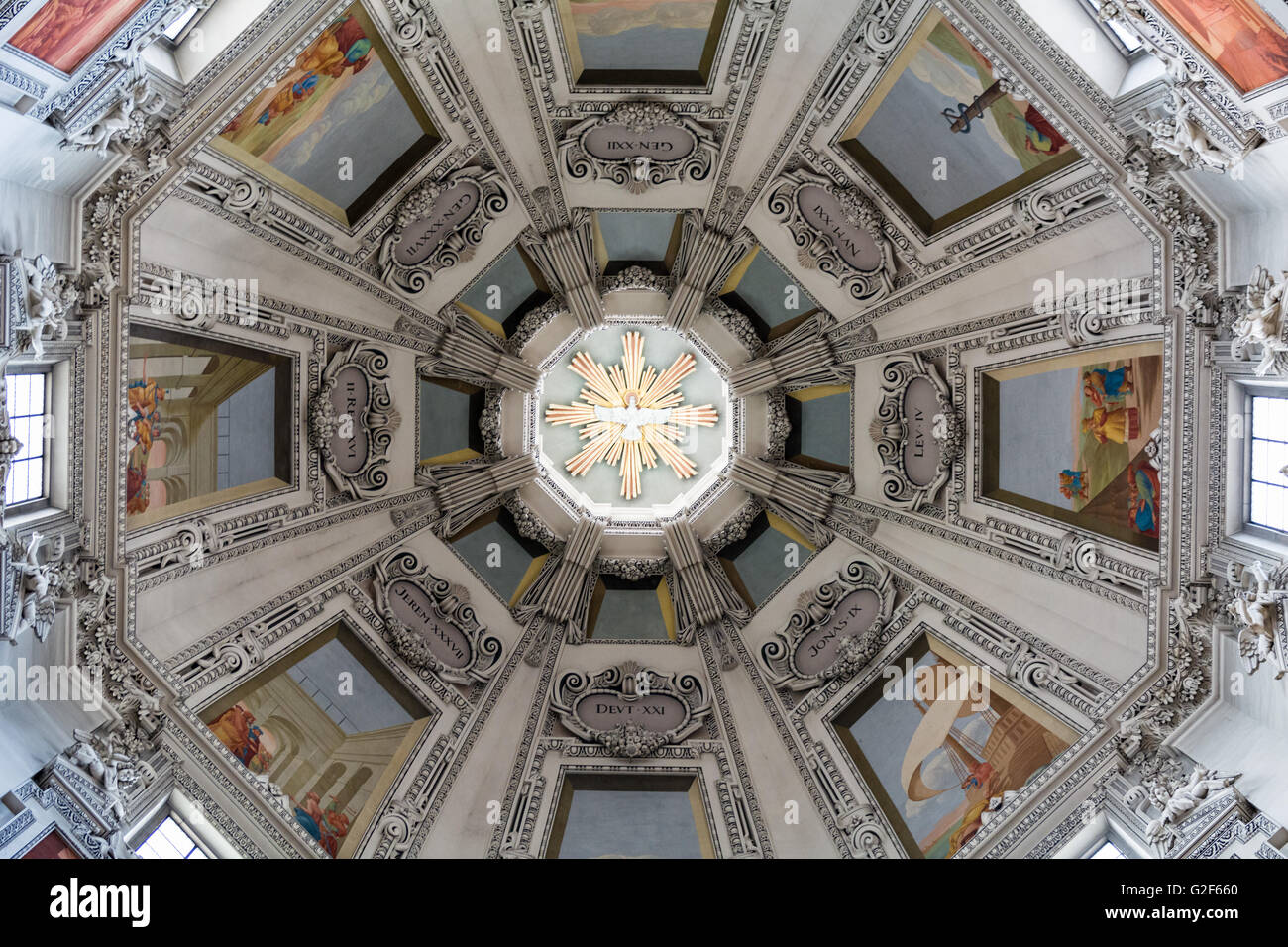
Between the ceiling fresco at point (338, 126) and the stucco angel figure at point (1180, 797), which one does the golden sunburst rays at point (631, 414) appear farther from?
the stucco angel figure at point (1180, 797)

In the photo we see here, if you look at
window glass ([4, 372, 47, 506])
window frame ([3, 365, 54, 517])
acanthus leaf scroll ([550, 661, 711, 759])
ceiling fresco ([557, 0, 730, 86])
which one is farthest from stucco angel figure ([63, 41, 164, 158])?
acanthus leaf scroll ([550, 661, 711, 759])

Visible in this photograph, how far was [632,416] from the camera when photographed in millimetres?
21656

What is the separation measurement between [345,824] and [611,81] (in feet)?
40.5

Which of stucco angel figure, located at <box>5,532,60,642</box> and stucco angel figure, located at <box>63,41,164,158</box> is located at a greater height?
stucco angel figure, located at <box>63,41,164,158</box>

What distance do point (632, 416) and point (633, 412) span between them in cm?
9

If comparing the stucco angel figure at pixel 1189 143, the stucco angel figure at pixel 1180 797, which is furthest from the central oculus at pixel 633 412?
the stucco angel figure at pixel 1180 797

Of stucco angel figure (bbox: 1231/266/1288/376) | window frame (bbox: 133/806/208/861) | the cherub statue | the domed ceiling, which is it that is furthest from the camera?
window frame (bbox: 133/806/208/861)

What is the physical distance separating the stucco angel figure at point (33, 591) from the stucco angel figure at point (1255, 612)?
44.0 feet

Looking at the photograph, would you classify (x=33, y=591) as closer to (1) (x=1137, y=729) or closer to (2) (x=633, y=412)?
(2) (x=633, y=412)

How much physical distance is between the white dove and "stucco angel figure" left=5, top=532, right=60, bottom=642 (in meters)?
11.8

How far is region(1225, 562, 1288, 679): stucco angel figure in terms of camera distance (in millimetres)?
11133

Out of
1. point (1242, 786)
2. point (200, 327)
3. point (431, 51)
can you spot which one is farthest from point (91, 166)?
point (1242, 786)

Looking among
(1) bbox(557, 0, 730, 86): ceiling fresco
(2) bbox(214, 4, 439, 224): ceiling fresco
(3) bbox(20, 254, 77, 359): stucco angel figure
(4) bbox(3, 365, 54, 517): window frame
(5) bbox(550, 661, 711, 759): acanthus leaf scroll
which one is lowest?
(5) bbox(550, 661, 711, 759): acanthus leaf scroll

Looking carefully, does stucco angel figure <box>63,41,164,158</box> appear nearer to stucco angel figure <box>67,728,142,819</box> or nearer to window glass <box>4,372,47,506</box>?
window glass <box>4,372,47,506</box>
